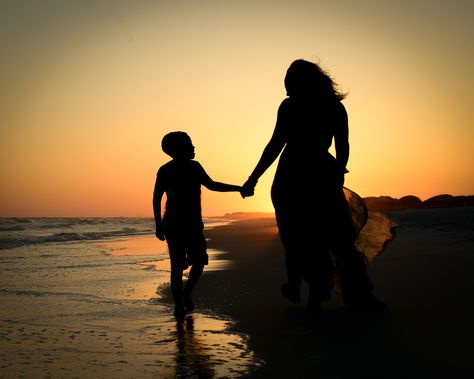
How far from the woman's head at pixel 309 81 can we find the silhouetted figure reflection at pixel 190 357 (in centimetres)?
241

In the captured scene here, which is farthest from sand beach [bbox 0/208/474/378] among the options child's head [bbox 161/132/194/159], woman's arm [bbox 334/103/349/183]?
child's head [bbox 161/132/194/159]

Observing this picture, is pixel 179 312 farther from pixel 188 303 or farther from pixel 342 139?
pixel 342 139

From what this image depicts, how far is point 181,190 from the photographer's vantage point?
5.73 metres

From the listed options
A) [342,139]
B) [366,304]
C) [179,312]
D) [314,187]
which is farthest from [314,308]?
[342,139]

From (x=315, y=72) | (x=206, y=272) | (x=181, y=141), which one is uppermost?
(x=315, y=72)

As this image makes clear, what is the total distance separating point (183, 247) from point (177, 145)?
1027 mm

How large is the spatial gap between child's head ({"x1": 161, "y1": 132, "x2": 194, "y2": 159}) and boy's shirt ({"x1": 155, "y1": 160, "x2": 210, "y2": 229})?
80 millimetres

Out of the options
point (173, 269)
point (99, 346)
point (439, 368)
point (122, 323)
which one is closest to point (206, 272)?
point (173, 269)

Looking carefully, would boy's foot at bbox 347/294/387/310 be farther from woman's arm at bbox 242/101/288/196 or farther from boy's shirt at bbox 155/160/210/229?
boy's shirt at bbox 155/160/210/229

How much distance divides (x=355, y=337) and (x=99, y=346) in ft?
6.07

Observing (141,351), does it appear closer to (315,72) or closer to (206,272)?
(315,72)

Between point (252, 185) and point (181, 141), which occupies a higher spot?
point (181, 141)

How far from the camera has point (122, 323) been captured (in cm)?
503

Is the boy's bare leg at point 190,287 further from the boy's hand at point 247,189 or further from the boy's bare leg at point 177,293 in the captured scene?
the boy's hand at point 247,189
